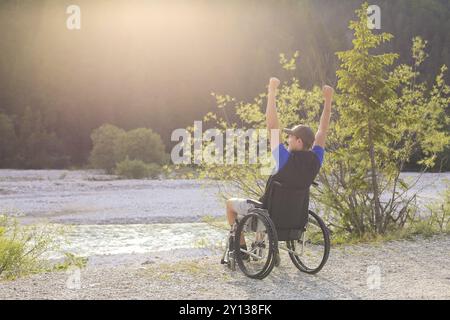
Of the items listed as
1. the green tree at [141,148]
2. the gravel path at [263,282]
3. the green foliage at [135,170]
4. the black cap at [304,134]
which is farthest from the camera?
the green tree at [141,148]

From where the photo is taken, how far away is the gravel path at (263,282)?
5.57 m

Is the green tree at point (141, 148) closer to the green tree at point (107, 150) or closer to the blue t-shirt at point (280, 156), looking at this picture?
the green tree at point (107, 150)

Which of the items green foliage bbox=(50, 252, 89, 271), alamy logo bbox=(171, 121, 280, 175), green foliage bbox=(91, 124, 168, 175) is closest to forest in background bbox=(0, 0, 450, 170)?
green foliage bbox=(91, 124, 168, 175)

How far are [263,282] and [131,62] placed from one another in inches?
1694

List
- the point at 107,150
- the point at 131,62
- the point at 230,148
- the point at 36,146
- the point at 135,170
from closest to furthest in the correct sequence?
the point at 230,148 → the point at 135,170 → the point at 107,150 → the point at 36,146 → the point at 131,62

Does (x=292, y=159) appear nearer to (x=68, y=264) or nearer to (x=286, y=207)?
(x=286, y=207)

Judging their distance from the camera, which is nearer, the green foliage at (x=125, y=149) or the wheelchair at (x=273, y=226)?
the wheelchair at (x=273, y=226)

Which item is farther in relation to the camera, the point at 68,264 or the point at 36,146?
the point at 36,146

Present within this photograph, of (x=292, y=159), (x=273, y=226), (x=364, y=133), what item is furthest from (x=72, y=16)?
(x=273, y=226)

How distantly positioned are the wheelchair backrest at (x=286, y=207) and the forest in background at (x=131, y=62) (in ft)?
112

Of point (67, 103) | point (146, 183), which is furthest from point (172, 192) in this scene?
point (67, 103)

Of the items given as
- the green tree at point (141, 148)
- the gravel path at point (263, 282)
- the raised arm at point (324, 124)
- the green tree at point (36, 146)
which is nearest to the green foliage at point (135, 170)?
the green tree at point (141, 148)

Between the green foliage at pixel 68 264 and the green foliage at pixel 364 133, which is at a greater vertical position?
the green foliage at pixel 364 133

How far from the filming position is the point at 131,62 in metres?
47.6
